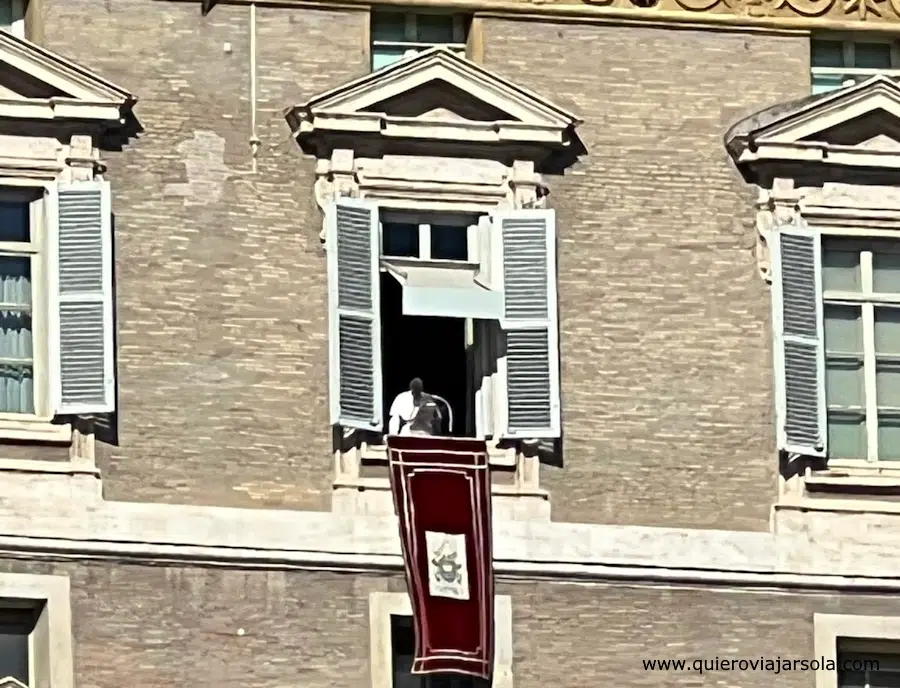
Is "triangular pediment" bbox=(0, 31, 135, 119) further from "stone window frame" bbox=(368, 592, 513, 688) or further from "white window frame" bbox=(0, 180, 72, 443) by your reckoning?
"stone window frame" bbox=(368, 592, 513, 688)

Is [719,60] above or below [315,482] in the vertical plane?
above

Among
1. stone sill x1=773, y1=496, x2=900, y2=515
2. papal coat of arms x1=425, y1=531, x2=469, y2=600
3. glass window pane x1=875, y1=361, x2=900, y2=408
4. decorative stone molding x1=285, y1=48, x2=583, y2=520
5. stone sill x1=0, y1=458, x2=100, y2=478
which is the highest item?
decorative stone molding x1=285, y1=48, x2=583, y2=520

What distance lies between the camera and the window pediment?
43.2m

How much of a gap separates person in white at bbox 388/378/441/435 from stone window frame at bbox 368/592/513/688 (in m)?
1.36

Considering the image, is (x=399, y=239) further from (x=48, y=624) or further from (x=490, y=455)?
(x=48, y=624)

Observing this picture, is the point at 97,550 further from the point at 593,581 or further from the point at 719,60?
the point at 719,60

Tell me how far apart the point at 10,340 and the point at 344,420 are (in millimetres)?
2677

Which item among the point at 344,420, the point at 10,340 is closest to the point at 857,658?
the point at 344,420

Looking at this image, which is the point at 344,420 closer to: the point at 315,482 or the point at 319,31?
the point at 315,482

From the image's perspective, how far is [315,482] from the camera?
137ft

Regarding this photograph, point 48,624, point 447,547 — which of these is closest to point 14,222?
point 48,624

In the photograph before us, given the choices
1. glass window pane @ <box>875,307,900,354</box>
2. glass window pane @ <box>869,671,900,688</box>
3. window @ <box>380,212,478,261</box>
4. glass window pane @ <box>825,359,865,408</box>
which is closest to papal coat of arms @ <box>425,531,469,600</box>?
window @ <box>380,212,478,261</box>

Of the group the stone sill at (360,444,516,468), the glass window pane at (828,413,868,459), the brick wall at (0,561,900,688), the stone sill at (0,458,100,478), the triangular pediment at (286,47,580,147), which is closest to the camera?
the brick wall at (0,561,900,688)

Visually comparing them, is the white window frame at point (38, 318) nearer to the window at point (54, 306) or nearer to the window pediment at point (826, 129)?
the window at point (54, 306)
